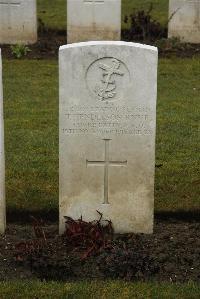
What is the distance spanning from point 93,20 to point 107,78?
747 centimetres

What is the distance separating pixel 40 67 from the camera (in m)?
11.6

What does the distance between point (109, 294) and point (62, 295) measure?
30 centimetres

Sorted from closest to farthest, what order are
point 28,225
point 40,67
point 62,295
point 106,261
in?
1. point 62,295
2. point 106,261
3. point 28,225
4. point 40,67

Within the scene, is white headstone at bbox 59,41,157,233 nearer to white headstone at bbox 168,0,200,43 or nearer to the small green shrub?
the small green shrub

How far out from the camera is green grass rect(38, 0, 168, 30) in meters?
15.0

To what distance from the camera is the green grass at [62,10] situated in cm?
1502

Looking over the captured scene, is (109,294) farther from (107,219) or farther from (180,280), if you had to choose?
(107,219)

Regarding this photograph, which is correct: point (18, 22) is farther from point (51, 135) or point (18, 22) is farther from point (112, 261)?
point (112, 261)

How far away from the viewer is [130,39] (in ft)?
43.6

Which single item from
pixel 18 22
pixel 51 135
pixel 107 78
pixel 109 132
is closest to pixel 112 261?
pixel 109 132

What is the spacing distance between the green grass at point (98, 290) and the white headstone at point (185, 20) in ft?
28.0

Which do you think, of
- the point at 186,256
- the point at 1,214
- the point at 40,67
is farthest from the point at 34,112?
the point at 186,256

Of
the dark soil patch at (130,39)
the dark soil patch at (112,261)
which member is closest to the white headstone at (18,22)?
the dark soil patch at (130,39)

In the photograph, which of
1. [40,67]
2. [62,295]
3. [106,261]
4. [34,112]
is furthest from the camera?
[40,67]
